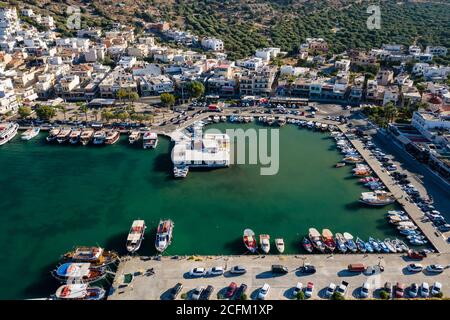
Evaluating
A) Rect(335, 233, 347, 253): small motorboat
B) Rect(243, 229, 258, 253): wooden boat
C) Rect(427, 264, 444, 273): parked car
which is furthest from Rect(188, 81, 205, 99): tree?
Rect(427, 264, 444, 273): parked car

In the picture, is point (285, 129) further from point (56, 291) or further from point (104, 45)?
point (104, 45)

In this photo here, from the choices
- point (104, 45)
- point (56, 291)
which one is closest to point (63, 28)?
point (104, 45)

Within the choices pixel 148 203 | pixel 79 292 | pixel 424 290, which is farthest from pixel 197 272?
pixel 424 290

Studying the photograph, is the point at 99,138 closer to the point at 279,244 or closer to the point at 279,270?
the point at 279,244

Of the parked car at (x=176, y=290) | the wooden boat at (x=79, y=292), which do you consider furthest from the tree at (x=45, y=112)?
the parked car at (x=176, y=290)

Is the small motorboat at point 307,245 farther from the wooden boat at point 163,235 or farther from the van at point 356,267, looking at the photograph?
the wooden boat at point 163,235

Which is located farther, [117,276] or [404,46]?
[404,46]
